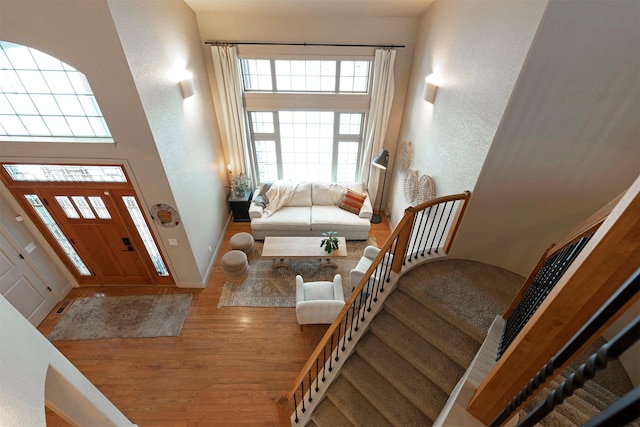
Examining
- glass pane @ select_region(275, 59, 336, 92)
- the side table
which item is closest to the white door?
the side table

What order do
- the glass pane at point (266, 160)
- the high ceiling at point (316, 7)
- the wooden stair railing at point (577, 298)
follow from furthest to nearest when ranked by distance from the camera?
the glass pane at point (266, 160)
the high ceiling at point (316, 7)
the wooden stair railing at point (577, 298)

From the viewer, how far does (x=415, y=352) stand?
2754mm

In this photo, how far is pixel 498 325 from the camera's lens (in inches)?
104

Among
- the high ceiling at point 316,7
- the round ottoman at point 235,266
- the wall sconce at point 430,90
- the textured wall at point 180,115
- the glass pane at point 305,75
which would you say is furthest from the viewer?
the glass pane at point 305,75

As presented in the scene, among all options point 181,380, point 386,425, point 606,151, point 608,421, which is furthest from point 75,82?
point 606,151

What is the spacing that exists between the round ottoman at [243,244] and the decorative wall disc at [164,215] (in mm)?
1324

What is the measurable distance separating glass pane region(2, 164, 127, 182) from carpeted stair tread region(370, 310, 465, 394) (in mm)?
3584

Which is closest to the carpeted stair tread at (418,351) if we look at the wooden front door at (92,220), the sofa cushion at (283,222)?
the sofa cushion at (283,222)

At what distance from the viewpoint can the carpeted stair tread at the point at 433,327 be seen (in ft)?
8.70

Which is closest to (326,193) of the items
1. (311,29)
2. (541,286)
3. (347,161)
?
(347,161)

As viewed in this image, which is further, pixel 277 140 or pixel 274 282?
pixel 277 140

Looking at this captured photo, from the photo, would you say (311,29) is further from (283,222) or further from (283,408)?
(283,408)

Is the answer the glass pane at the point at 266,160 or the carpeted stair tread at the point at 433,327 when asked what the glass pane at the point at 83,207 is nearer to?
the glass pane at the point at 266,160

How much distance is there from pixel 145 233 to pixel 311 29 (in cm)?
420
